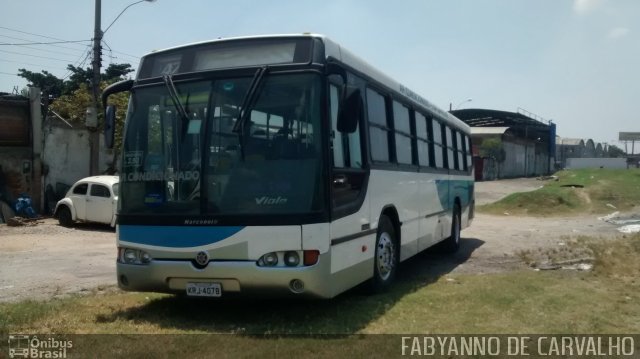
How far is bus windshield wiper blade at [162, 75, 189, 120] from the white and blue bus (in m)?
0.01

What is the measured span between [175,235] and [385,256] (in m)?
2.95

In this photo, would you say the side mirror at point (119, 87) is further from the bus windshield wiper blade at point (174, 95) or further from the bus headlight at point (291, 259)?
the bus headlight at point (291, 259)

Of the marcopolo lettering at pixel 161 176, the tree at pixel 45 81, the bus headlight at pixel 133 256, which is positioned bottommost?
the bus headlight at pixel 133 256

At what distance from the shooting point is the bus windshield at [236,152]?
229 inches

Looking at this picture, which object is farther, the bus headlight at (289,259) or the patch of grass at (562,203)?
the patch of grass at (562,203)

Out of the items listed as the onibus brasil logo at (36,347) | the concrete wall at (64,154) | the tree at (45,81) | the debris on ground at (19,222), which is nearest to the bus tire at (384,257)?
the onibus brasil logo at (36,347)

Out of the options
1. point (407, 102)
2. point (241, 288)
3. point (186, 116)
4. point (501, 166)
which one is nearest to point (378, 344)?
point (241, 288)

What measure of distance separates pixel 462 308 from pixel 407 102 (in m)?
3.58

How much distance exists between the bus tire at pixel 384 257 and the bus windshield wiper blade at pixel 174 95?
2.83 meters

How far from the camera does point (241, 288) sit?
5.89 m

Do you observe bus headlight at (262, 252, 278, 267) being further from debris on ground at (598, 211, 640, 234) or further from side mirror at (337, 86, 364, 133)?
debris on ground at (598, 211, 640, 234)

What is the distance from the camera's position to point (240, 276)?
5.84 metres

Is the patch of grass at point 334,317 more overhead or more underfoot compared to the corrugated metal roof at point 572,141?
more underfoot

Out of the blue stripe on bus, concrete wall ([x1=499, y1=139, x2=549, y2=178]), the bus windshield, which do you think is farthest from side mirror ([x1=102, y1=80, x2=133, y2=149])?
concrete wall ([x1=499, y1=139, x2=549, y2=178])
